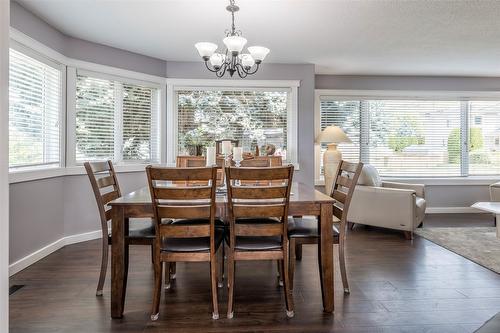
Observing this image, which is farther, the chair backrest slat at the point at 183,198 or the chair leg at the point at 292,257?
the chair leg at the point at 292,257

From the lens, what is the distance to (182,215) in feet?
6.81

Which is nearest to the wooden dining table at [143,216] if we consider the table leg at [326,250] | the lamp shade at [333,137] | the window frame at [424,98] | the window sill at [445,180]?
the table leg at [326,250]

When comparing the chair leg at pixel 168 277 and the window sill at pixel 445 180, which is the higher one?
the window sill at pixel 445 180

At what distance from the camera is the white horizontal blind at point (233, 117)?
4875mm

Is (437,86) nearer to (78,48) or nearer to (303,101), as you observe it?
(303,101)

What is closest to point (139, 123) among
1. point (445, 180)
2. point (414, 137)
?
point (414, 137)

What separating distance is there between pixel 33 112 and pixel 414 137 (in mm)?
5690

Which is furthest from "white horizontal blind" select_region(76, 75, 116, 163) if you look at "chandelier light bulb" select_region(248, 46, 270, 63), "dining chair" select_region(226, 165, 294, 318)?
"dining chair" select_region(226, 165, 294, 318)

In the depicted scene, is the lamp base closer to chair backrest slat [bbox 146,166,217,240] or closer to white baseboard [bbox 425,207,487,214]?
white baseboard [bbox 425,207,487,214]

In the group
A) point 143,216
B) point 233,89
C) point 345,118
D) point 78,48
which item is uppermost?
point 78,48

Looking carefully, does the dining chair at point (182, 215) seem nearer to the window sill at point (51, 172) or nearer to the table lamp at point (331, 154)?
the window sill at point (51, 172)

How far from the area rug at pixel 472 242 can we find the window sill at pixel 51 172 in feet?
12.9

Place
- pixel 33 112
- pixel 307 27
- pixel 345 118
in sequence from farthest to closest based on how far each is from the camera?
pixel 345 118
pixel 307 27
pixel 33 112

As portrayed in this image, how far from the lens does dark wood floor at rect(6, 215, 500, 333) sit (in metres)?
2.06
